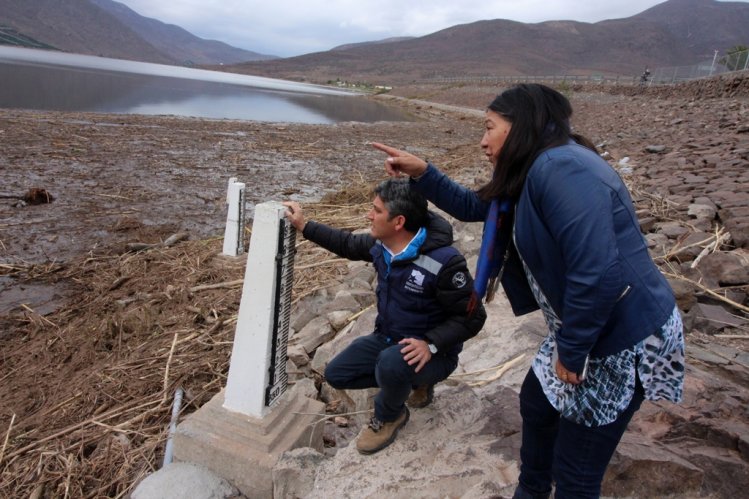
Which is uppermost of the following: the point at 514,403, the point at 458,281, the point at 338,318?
the point at 458,281

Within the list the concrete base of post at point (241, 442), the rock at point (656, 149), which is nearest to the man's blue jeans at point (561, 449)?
the concrete base of post at point (241, 442)

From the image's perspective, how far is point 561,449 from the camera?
1923mm

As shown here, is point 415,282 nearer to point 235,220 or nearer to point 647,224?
point 235,220

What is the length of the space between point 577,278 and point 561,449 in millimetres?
720

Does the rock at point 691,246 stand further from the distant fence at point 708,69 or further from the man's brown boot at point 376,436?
the distant fence at point 708,69

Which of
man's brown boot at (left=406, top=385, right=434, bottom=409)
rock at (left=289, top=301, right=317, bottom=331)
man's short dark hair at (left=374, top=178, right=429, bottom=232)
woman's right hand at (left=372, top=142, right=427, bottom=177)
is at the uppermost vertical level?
woman's right hand at (left=372, top=142, right=427, bottom=177)

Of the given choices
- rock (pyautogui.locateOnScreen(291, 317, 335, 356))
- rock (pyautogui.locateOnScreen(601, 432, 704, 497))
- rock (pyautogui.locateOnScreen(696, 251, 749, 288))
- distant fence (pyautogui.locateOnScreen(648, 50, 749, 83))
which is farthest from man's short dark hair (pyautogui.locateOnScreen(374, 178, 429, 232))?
distant fence (pyautogui.locateOnScreen(648, 50, 749, 83))

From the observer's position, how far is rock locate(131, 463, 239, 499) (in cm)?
247

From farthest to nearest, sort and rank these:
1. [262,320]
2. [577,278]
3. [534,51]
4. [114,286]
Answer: [534,51], [114,286], [262,320], [577,278]

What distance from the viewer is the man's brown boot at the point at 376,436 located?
8.75 feet

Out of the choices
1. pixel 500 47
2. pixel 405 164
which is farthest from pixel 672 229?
pixel 500 47

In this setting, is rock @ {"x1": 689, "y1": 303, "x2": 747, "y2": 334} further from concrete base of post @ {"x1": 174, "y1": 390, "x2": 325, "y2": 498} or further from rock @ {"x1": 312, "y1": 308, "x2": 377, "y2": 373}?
concrete base of post @ {"x1": 174, "y1": 390, "x2": 325, "y2": 498}

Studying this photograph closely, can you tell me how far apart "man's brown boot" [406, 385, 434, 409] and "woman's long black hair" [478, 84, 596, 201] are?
56.3 inches

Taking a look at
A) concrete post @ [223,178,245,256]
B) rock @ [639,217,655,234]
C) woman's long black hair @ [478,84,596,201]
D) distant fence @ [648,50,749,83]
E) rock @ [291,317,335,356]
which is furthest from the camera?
distant fence @ [648,50,749,83]
